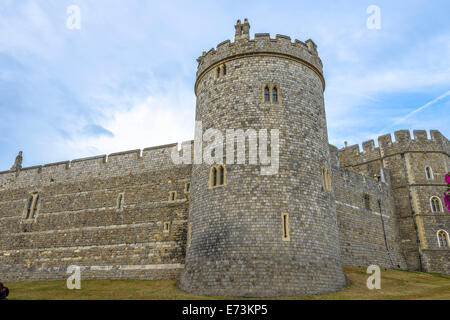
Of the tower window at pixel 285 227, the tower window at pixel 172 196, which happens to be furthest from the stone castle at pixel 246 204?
the tower window at pixel 172 196

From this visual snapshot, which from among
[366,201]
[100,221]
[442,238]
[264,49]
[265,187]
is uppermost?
[264,49]

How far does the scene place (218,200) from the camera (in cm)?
1349

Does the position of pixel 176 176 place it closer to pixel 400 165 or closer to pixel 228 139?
pixel 228 139

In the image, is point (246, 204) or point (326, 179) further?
point (326, 179)

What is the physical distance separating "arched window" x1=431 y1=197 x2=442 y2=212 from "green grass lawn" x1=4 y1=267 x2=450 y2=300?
558 cm

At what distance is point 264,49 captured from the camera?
50.0ft

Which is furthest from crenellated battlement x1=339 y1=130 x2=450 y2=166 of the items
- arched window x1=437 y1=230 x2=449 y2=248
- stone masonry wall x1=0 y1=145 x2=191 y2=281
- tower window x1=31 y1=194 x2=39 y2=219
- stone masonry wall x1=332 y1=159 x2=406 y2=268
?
tower window x1=31 y1=194 x2=39 y2=219

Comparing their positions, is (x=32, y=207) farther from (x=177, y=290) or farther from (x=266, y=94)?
(x=266, y=94)

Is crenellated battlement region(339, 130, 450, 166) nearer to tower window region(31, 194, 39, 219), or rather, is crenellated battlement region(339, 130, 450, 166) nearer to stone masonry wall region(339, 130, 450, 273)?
stone masonry wall region(339, 130, 450, 273)

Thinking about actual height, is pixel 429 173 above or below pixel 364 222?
above

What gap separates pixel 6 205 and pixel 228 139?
1975cm

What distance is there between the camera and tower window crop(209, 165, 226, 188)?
45.4 feet

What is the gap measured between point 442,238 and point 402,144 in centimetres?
673

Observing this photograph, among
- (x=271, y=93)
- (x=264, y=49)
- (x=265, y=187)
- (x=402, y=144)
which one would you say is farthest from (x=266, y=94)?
(x=402, y=144)
